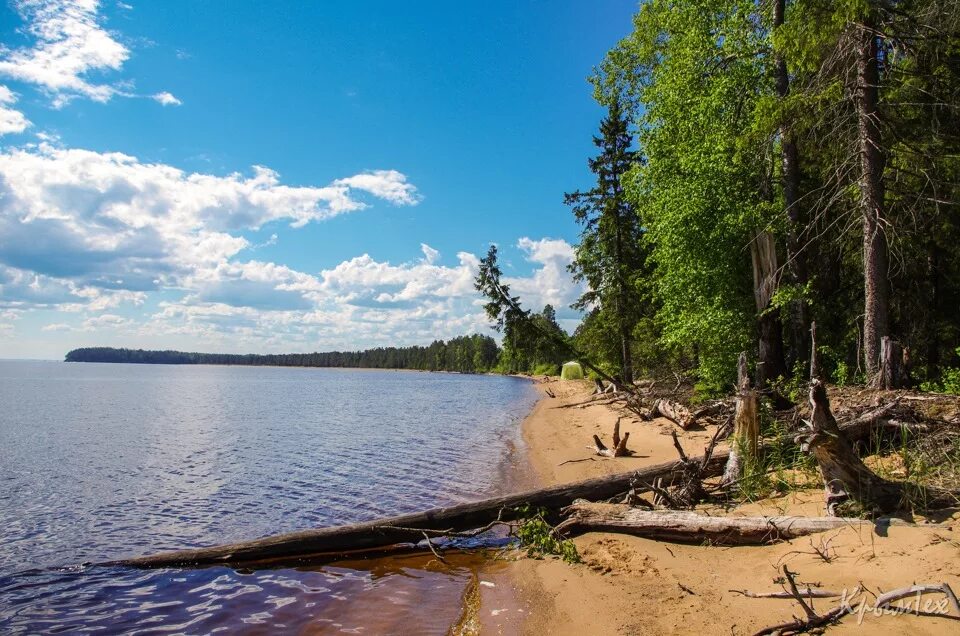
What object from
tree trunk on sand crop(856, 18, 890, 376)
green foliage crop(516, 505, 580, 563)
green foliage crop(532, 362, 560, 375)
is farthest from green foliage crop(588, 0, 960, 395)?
green foliage crop(532, 362, 560, 375)

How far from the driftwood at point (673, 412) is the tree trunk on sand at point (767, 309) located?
237cm

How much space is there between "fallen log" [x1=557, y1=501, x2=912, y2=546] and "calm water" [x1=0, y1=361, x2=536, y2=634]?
1965mm

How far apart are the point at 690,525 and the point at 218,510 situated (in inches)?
372

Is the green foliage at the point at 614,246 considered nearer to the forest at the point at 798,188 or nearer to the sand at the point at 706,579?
the forest at the point at 798,188

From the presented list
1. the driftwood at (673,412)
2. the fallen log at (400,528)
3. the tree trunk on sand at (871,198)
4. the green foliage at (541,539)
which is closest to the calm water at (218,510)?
the fallen log at (400,528)

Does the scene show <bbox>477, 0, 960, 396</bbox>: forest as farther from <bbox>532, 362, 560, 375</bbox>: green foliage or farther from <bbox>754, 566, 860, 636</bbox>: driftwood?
<bbox>532, 362, 560, 375</bbox>: green foliage

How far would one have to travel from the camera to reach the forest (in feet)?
36.1

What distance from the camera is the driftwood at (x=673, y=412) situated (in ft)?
51.2

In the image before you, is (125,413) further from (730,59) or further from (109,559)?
(730,59)

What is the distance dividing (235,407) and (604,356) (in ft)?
84.4

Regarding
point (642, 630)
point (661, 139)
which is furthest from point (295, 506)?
point (661, 139)

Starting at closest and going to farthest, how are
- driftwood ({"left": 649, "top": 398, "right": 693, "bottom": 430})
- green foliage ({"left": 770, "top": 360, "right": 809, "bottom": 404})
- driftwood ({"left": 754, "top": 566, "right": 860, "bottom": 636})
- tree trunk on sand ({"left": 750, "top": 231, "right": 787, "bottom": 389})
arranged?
driftwood ({"left": 754, "top": 566, "right": 860, "bottom": 636}), green foliage ({"left": 770, "top": 360, "right": 809, "bottom": 404}), tree trunk on sand ({"left": 750, "top": 231, "right": 787, "bottom": 389}), driftwood ({"left": 649, "top": 398, "right": 693, "bottom": 430})

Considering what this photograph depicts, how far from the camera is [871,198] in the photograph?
35.6ft

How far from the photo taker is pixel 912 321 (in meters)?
15.8
